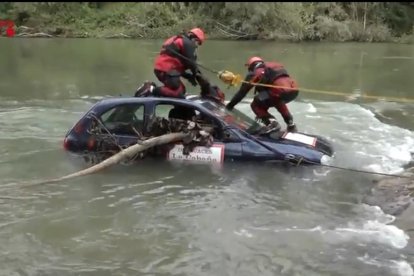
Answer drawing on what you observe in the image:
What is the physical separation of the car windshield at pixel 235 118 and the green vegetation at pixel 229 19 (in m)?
31.9

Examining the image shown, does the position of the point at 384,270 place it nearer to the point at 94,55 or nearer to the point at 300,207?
the point at 300,207

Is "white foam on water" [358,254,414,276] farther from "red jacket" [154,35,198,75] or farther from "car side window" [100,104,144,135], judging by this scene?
"red jacket" [154,35,198,75]

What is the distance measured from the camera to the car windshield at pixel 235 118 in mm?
9281

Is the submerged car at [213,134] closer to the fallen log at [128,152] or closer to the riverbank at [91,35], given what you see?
the fallen log at [128,152]

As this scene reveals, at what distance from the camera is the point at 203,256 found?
6484 mm

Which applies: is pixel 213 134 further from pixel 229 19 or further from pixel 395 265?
pixel 229 19

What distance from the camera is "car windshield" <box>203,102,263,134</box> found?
928 cm

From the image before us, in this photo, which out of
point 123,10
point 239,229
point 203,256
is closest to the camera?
point 203,256

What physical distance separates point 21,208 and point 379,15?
137ft

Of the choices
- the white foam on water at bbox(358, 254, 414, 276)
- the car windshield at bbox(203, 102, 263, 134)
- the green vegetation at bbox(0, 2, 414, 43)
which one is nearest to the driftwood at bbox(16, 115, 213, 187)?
the car windshield at bbox(203, 102, 263, 134)

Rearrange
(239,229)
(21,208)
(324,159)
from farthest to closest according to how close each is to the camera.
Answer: (324,159) < (21,208) < (239,229)

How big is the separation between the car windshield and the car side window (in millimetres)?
1102

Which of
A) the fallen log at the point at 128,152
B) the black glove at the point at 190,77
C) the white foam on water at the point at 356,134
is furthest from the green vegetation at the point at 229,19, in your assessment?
the fallen log at the point at 128,152

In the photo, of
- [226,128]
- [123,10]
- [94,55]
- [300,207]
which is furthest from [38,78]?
[123,10]
